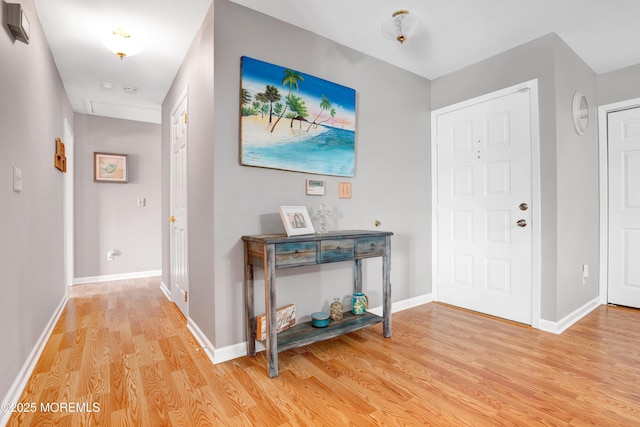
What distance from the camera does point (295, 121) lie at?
2.40 m

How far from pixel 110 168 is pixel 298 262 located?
389 centimetres

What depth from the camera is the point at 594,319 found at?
286 centimetres

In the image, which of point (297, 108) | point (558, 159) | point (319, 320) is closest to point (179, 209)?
point (297, 108)

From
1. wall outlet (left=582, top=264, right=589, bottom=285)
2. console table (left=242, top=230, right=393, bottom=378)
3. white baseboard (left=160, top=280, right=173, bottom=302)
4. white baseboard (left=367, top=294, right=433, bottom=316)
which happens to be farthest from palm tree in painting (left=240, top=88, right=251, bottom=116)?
A: wall outlet (left=582, top=264, right=589, bottom=285)

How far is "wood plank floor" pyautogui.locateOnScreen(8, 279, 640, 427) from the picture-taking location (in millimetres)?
1519

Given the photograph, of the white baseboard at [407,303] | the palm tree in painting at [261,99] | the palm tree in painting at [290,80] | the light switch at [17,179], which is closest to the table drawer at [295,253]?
the palm tree in painting at [290,80]

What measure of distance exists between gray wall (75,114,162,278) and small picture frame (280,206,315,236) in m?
3.50

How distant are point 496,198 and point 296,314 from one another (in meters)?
2.02

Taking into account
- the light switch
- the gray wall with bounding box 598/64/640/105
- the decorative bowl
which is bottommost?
the decorative bowl

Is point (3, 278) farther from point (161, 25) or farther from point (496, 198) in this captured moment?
point (496, 198)

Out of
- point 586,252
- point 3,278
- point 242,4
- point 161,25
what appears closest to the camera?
point 3,278

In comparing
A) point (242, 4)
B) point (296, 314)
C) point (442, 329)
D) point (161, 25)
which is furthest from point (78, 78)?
point (442, 329)

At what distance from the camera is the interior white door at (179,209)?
9.41 feet

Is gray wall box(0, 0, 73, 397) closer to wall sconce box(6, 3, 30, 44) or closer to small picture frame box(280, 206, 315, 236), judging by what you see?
wall sconce box(6, 3, 30, 44)
